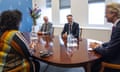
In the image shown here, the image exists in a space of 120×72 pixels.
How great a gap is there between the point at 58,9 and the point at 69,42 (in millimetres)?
4396

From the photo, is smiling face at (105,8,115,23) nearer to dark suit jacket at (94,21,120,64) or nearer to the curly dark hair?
dark suit jacket at (94,21,120,64)

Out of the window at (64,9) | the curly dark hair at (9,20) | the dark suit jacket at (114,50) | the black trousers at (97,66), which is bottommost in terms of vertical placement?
the black trousers at (97,66)

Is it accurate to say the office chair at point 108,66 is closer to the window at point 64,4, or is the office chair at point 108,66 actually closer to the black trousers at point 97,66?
the black trousers at point 97,66

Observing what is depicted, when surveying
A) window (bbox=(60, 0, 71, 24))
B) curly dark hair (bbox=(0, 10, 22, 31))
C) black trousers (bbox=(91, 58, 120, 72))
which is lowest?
black trousers (bbox=(91, 58, 120, 72))

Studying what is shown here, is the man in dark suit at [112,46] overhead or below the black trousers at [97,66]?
overhead

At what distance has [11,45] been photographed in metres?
2.00

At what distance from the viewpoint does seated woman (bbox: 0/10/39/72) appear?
6.57 feet

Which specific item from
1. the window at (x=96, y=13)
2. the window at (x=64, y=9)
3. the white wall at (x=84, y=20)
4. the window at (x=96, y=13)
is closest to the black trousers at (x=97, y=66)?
the white wall at (x=84, y=20)

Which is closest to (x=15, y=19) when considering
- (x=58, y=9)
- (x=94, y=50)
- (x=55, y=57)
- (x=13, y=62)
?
(x=13, y=62)

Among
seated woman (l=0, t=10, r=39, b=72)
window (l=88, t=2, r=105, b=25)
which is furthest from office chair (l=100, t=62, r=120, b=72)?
window (l=88, t=2, r=105, b=25)

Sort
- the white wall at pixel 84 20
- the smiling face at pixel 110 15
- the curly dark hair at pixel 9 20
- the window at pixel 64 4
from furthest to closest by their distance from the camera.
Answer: the window at pixel 64 4
the white wall at pixel 84 20
the smiling face at pixel 110 15
the curly dark hair at pixel 9 20

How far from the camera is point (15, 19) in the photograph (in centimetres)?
205

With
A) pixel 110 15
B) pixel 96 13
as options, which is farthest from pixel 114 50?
pixel 96 13

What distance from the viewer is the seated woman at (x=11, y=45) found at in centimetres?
200
